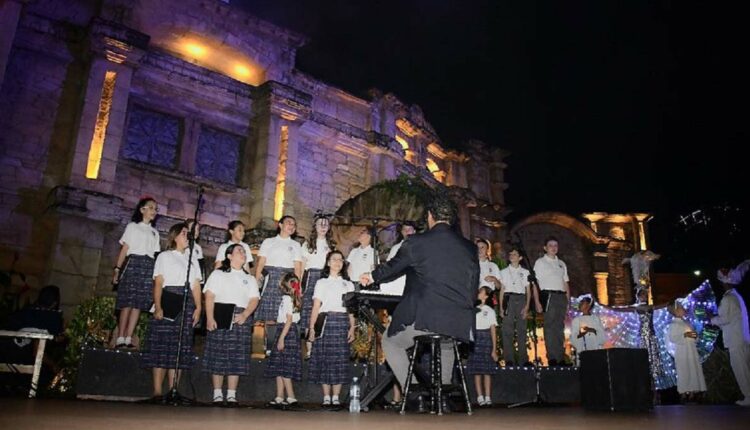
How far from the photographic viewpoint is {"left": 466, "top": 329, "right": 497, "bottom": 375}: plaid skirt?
8.14 metres

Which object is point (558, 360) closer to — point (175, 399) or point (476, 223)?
point (175, 399)

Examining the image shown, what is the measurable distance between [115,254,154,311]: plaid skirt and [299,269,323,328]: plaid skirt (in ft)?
7.23

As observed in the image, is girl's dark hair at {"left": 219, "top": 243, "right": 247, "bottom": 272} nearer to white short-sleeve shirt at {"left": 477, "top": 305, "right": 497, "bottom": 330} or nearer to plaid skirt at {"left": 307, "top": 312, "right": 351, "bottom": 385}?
plaid skirt at {"left": 307, "top": 312, "right": 351, "bottom": 385}

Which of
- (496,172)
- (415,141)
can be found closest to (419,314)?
(415,141)

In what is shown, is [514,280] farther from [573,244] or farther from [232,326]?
[573,244]

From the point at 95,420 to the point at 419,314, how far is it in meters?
2.70

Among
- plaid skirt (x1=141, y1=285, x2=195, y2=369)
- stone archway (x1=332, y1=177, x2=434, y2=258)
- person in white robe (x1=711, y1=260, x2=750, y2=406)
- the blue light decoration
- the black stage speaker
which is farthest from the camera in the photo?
stone archway (x1=332, y1=177, x2=434, y2=258)

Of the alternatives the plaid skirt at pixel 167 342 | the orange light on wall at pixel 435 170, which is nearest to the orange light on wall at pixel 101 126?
the plaid skirt at pixel 167 342

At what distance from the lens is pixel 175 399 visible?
6121mm

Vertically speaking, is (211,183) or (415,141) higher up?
(415,141)

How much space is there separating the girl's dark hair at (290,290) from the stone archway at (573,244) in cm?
1773

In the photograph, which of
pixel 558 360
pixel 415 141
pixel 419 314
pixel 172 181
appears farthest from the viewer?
pixel 415 141

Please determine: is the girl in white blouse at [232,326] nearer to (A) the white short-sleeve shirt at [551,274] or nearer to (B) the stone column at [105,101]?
(A) the white short-sleeve shirt at [551,274]

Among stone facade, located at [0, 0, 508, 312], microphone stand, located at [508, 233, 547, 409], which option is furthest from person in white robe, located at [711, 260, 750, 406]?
stone facade, located at [0, 0, 508, 312]
